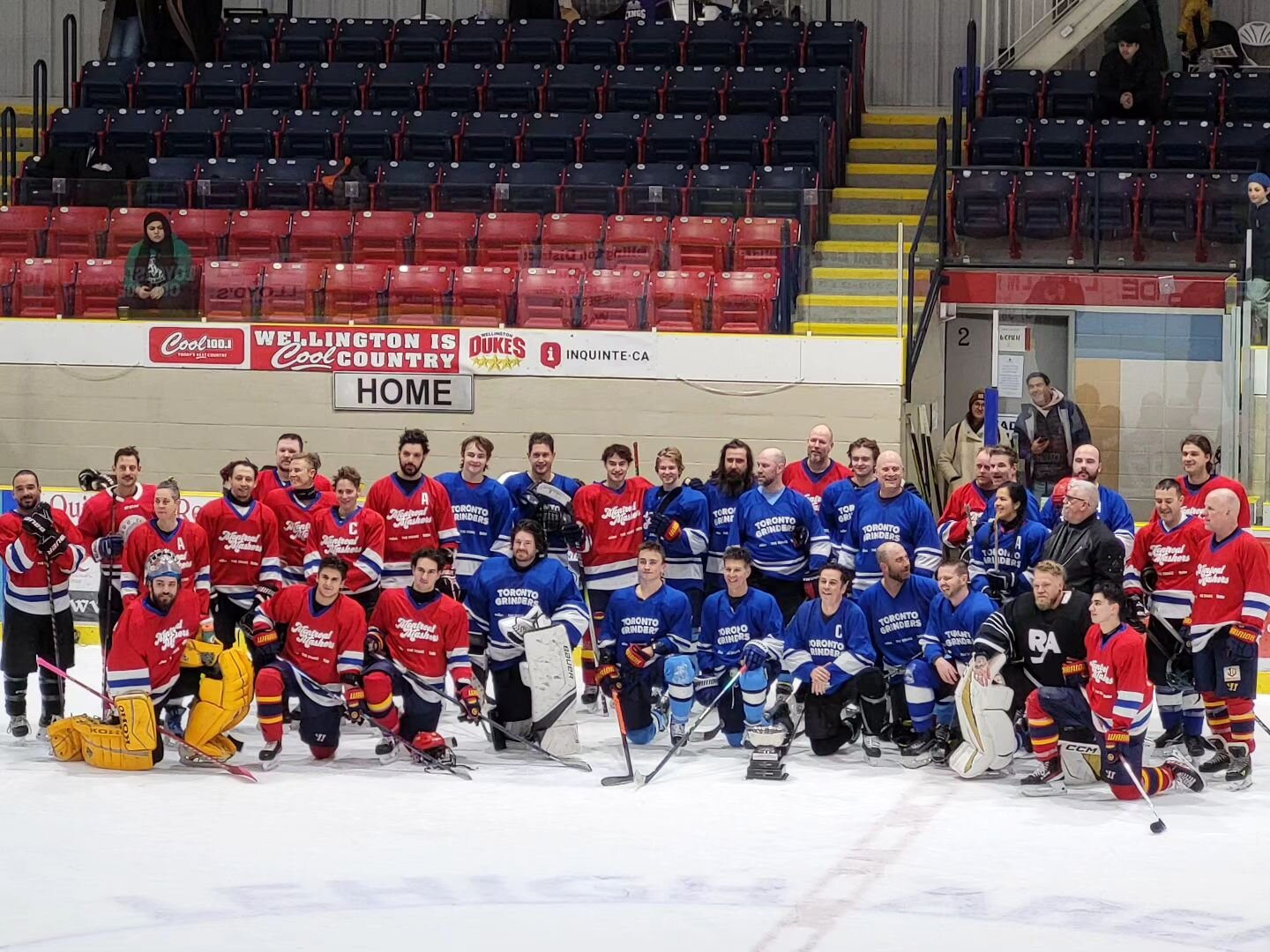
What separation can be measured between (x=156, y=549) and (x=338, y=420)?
3.57 m

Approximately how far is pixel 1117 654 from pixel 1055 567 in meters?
0.49

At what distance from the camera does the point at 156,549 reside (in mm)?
8133

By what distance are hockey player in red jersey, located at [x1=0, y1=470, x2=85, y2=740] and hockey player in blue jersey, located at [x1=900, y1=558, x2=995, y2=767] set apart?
3728mm

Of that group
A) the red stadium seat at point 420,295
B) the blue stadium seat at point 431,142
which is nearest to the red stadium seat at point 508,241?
the red stadium seat at point 420,295

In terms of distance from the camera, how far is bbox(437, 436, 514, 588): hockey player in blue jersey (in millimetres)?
8875

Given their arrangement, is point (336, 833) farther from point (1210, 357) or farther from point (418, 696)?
point (1210, 357)

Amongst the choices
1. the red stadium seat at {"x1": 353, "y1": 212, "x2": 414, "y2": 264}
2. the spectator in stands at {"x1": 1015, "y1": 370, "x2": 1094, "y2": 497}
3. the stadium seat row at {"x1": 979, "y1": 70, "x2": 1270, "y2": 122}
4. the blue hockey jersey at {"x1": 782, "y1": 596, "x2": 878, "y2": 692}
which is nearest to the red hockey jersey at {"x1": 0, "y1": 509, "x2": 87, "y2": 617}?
the blue hockey jersey at {"x1": 782, "y1": 596, "x2": 878, "y2": 692}

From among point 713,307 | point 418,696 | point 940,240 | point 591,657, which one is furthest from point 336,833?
point 940,240

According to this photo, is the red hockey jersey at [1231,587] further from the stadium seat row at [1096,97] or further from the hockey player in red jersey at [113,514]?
the stadium seat row at [1096,97]

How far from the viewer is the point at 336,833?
6578mm

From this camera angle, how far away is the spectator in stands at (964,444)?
10.8 metres

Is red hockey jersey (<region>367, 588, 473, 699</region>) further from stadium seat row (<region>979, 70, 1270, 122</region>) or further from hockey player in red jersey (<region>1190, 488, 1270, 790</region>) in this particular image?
stadium seat row (<region>979, 70, 1270, 122</region>)

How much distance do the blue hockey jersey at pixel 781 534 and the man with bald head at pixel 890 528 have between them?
0.48ft

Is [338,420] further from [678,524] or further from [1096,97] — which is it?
[1096,97]
